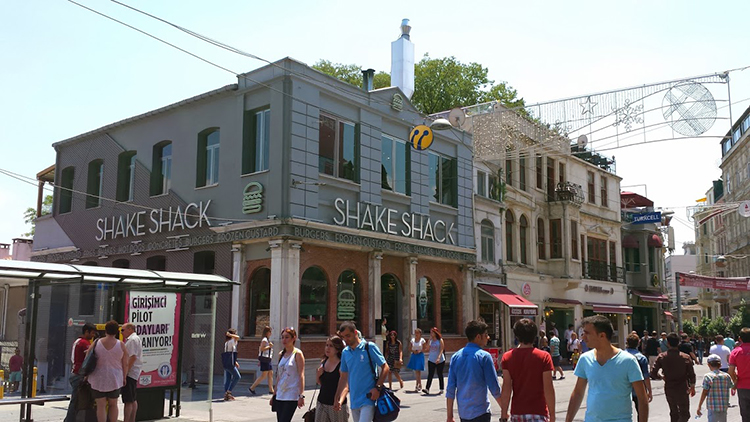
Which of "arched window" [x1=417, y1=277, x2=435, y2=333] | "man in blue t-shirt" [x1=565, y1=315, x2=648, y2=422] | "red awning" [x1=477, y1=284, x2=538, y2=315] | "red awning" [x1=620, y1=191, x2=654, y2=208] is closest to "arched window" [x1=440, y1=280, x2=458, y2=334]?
"arched window" [x1=417, y1=277, x2=435, y2=333]

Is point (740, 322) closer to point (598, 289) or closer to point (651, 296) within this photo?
point (651, 296)

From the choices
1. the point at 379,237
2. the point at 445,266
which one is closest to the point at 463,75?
the point at 445,266

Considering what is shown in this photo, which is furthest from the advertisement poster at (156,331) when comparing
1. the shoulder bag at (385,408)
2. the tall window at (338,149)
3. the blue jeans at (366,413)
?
the tall window at (338,149)

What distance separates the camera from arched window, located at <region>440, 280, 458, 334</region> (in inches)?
1107

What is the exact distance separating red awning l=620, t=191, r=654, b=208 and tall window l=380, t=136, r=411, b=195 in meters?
26.6

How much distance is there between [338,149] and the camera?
77.5 feet

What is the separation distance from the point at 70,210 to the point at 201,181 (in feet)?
27.5

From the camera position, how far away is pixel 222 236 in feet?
74.3

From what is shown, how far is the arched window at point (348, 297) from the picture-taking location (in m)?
23.2

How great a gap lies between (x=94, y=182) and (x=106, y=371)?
19262 millimetres

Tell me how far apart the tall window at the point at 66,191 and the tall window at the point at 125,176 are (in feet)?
11.8

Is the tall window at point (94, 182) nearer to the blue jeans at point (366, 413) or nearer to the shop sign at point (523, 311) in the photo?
the shop sign at point (523, 311)

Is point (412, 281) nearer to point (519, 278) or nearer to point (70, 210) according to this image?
point (519, 278)

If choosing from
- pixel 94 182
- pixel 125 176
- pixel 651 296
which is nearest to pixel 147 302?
pixel 125 176
